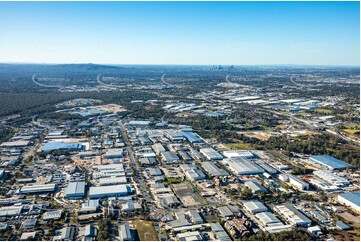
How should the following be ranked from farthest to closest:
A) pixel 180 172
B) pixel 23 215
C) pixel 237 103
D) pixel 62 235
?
pixel 237 103 < pixel 180 172 < pixel 23 215 < pixel 62 235

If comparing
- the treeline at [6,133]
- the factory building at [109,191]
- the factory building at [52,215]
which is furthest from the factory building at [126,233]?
the treeline at [6,133]

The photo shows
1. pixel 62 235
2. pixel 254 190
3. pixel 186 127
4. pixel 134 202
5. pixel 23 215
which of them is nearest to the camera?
pixel 62 235

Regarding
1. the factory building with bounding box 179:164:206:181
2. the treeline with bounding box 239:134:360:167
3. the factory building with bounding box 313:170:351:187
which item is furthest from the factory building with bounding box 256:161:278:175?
the factory building with bounding box 179:164:206:181

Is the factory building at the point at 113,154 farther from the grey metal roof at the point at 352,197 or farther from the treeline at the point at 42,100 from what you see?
the treeline at the point at 42,100

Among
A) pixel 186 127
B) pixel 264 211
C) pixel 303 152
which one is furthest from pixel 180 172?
pixel 186 127

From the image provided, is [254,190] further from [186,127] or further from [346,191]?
[186,127]

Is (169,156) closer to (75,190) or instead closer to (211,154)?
(211,154)

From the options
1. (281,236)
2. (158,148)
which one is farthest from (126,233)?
(158,148)

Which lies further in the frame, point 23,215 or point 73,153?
point 73,153
